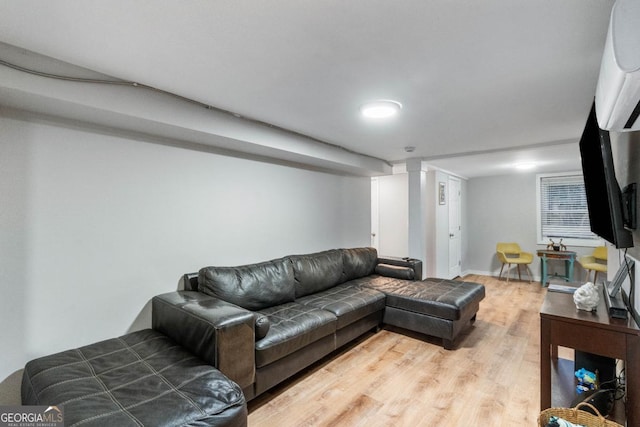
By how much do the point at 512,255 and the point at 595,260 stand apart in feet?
4.06

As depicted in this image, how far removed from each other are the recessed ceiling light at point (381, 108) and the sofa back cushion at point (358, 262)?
2081mm

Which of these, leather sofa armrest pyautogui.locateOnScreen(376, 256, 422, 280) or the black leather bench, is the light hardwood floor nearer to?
the black leather bench

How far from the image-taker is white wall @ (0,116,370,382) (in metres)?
1.77

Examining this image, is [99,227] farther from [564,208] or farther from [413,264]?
[564,208]

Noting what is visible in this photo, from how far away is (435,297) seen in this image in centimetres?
305

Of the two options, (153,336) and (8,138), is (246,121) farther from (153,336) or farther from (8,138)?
(153,336)

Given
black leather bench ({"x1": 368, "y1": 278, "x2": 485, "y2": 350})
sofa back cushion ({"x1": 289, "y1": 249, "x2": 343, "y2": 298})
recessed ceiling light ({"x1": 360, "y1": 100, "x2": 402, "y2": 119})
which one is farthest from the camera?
sofa back cushion ({"x1": 289, "y1": 249, "x2": 343, "y2": 298})

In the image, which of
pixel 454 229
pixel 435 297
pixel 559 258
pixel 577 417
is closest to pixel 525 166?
pixel 454 229

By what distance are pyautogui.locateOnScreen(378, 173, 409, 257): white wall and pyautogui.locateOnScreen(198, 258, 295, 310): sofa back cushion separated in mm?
3018

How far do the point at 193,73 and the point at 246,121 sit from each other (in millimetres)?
876

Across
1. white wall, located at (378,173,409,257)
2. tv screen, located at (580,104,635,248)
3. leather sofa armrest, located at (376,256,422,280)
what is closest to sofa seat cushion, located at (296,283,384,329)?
leather sofa armrest, located at (376,256,422,280)

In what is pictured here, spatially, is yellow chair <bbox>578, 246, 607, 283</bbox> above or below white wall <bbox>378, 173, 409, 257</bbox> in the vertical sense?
below

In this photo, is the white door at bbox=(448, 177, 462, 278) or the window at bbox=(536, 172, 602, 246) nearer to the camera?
the window at bbox=(536, 172, 602, 246)

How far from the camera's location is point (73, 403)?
127cm
